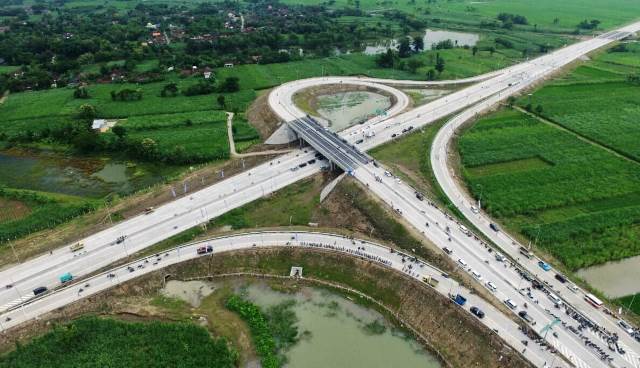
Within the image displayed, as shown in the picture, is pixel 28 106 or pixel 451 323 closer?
pixel 451 323

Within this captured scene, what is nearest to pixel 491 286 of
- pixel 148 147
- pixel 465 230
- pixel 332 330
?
pixel 465 230

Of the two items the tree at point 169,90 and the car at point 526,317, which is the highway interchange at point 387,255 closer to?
the car at point 526,317

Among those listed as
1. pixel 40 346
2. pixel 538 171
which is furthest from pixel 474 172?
pixel 40 346

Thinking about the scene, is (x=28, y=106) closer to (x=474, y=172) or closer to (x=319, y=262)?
(x=319, y=262)

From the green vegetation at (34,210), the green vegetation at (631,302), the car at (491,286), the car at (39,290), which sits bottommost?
the green vegetation at (631,302)

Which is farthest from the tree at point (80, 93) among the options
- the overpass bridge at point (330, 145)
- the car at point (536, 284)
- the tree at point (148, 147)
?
the car at point (536, 284)

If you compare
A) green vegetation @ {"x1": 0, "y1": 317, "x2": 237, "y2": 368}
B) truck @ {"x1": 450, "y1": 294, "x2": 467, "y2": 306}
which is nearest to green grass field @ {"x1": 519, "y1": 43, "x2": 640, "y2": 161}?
truck @ {"x1": 450, "y1": 294, "x2": 467, "y2": 306}

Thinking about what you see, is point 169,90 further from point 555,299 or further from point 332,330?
point 555,299
